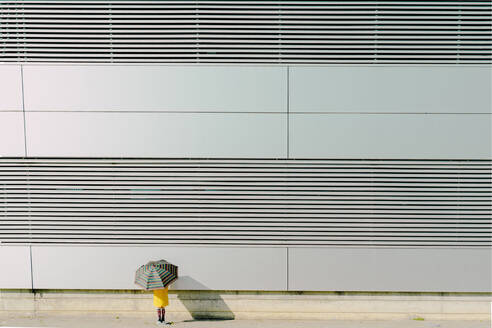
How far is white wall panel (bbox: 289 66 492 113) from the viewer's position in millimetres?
6555

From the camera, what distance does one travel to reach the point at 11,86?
6.60 meters

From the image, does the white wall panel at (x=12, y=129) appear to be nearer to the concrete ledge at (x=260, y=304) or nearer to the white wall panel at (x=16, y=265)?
the white wall panel at (x=16, y=265)

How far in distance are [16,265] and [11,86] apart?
3.76 meters

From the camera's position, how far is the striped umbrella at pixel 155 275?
5988mm

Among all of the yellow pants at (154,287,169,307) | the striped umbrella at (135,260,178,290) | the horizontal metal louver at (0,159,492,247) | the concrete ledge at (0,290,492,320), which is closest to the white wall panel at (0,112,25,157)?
the horizontal metal louver at (0,159,492,247)

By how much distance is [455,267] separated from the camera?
6.71 metres

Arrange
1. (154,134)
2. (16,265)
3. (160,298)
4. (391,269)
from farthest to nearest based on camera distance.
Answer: (16,265), (391,269), (154,134), (160,298)

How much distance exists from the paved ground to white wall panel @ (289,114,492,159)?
3467 millimetres

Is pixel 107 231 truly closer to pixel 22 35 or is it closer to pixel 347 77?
pixel 22 35

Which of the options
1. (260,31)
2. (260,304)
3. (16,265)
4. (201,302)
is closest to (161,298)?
(201,302)

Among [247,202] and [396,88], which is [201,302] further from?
[396,88]

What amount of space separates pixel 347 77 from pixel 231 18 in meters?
2.70

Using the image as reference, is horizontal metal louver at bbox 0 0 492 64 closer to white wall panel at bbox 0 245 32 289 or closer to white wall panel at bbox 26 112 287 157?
white wall panel at bbox 26 112 287 157

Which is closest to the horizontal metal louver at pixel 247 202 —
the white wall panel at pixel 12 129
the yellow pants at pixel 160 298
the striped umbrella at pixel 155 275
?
the white wall panel at pixel 12 129
